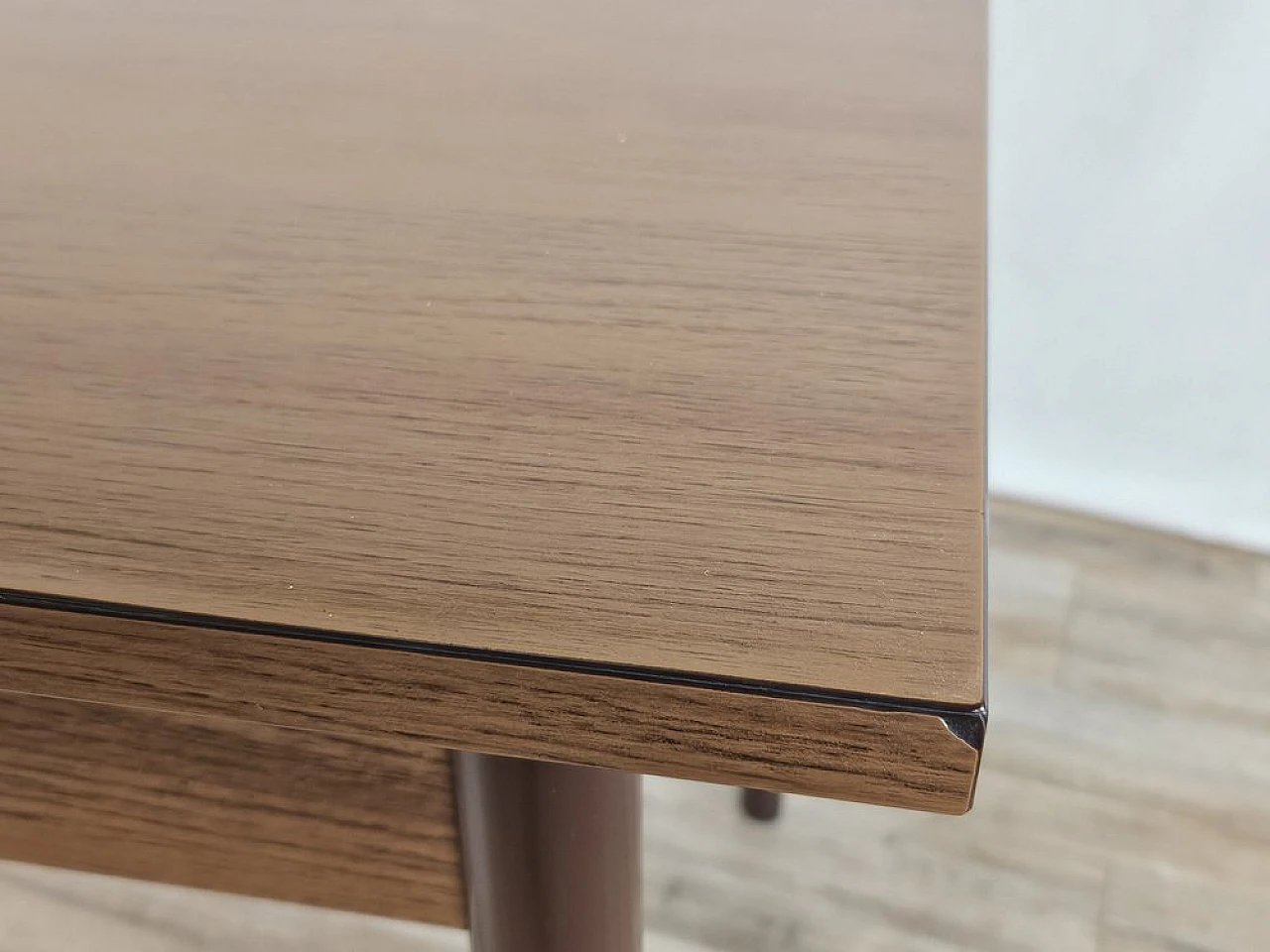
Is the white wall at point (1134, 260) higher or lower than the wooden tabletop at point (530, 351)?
higher

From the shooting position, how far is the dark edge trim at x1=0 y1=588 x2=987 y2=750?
0.23 metres

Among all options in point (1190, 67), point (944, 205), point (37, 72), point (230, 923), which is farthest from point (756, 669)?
point (1190, 67)

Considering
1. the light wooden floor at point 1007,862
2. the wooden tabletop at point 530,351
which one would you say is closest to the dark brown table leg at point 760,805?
the light wooden floor at point 1007,862

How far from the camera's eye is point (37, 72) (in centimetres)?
47

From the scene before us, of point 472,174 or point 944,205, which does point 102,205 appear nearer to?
point 472,174

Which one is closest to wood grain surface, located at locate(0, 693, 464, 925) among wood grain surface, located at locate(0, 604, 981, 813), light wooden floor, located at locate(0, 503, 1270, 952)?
wood grain surface, located at locate(0, 604, 981, 813)

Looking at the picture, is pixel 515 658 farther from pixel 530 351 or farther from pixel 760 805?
pixel 760 805

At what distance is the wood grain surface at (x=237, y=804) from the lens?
0.40 metres

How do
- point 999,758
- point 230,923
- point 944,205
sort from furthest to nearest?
point 999,758
point 230,923
point 944,205

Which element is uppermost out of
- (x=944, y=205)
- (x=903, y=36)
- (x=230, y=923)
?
(x=903, y=36)

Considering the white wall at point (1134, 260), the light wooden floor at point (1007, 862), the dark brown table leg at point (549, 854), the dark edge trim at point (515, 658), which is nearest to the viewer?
the dark edge trim at point (515, 658)

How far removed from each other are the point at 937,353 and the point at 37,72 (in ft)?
1.21

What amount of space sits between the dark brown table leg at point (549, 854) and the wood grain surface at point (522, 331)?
9 centimetres

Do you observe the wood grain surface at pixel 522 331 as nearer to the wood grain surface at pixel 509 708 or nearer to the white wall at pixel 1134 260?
the wood grain surface at pixel 509 708
